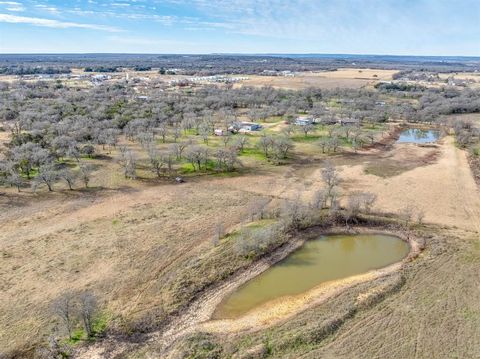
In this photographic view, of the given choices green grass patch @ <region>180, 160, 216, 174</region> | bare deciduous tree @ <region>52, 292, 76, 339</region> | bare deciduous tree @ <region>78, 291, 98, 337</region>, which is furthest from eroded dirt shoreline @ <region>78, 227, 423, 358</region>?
green grass patch @ <region>180, 160, 216, 174</region>

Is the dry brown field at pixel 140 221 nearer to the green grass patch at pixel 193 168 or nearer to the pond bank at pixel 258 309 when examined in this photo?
the pond bank at pixel 258 309

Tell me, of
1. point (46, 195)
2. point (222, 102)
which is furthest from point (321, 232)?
point (222, 102)

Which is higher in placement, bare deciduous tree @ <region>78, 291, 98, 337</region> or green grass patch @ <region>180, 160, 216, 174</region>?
green grass patch @ <region>180, 160, 216, 174</region>

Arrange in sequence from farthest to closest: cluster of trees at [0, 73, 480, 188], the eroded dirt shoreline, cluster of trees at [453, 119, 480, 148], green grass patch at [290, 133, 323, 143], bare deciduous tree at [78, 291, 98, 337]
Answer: green grass patch at [290, 133, 323, 143] → cluster of trees at [453, 119, 480, 148] → cluster of trees at [0, 73, 480, 188] → bare deciduous tree at [78, 291, 98, 337] → the eroded dirt shoreline

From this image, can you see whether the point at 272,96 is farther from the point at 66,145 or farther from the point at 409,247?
the point at 409,247

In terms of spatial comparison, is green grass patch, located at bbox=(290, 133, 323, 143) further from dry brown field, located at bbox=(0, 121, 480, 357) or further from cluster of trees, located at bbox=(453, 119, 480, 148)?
cluster of trees, located at bbox=(453, 119, 480, 148)

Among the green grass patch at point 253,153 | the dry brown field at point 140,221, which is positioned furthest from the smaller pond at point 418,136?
the green grass patch at point 253,153
